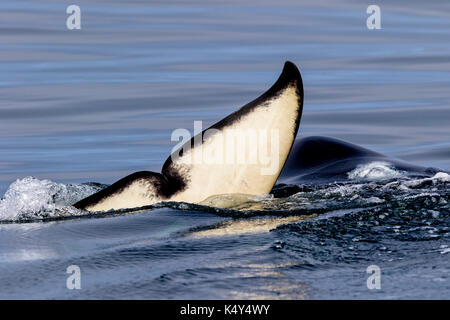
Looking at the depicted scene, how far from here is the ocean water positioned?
5.85 metres

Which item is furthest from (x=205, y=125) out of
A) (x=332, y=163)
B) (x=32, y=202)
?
(x=32, y=202)

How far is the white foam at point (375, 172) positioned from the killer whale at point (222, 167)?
2563 mm

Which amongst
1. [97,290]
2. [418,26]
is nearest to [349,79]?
[418,26]

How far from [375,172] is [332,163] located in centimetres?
86

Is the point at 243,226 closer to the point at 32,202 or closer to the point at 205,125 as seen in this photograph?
the point at 32,202

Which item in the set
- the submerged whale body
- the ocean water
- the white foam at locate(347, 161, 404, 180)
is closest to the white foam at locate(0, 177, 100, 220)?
the ocean water

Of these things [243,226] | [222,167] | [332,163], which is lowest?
[243,226]

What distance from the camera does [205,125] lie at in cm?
1675

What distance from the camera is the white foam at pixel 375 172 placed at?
10.2 metres

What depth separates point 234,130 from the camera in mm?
7664

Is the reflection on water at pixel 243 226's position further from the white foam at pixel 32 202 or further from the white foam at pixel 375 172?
the white foam at pixel 375 172

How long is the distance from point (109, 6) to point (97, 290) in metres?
32.2

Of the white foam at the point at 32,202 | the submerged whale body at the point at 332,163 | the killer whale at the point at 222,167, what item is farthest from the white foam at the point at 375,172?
the white foam at the point at 32,202

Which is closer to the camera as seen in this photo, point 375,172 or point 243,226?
point 243,226
